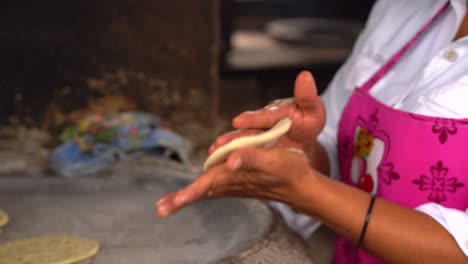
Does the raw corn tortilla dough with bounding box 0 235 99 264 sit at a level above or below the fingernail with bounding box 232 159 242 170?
below

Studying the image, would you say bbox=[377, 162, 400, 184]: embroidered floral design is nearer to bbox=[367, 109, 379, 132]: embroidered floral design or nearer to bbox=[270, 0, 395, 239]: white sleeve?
bbox=[367, 109, 379, 132]: embroidered floral design

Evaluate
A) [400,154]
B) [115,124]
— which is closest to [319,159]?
[400,154]

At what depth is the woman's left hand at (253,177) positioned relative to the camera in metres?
1.02

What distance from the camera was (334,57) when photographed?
3.92 meters

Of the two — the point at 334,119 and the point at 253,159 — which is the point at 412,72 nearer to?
the point at 334,119

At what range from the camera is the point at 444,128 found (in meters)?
1.24

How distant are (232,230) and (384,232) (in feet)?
1.35

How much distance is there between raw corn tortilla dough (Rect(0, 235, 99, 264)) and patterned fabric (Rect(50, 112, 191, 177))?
48 cm

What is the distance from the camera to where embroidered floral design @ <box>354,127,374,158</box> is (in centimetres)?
139

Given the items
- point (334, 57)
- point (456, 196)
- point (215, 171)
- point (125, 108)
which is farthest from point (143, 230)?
point (334, 57)

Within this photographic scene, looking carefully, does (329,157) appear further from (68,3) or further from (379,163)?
(68,3)

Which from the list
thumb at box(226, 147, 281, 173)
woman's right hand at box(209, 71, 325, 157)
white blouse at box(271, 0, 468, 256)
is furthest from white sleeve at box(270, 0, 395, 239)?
thumb at box(226, 147, 281, 173)

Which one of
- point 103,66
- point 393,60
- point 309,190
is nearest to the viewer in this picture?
point 309,190

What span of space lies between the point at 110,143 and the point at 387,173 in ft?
3.24
